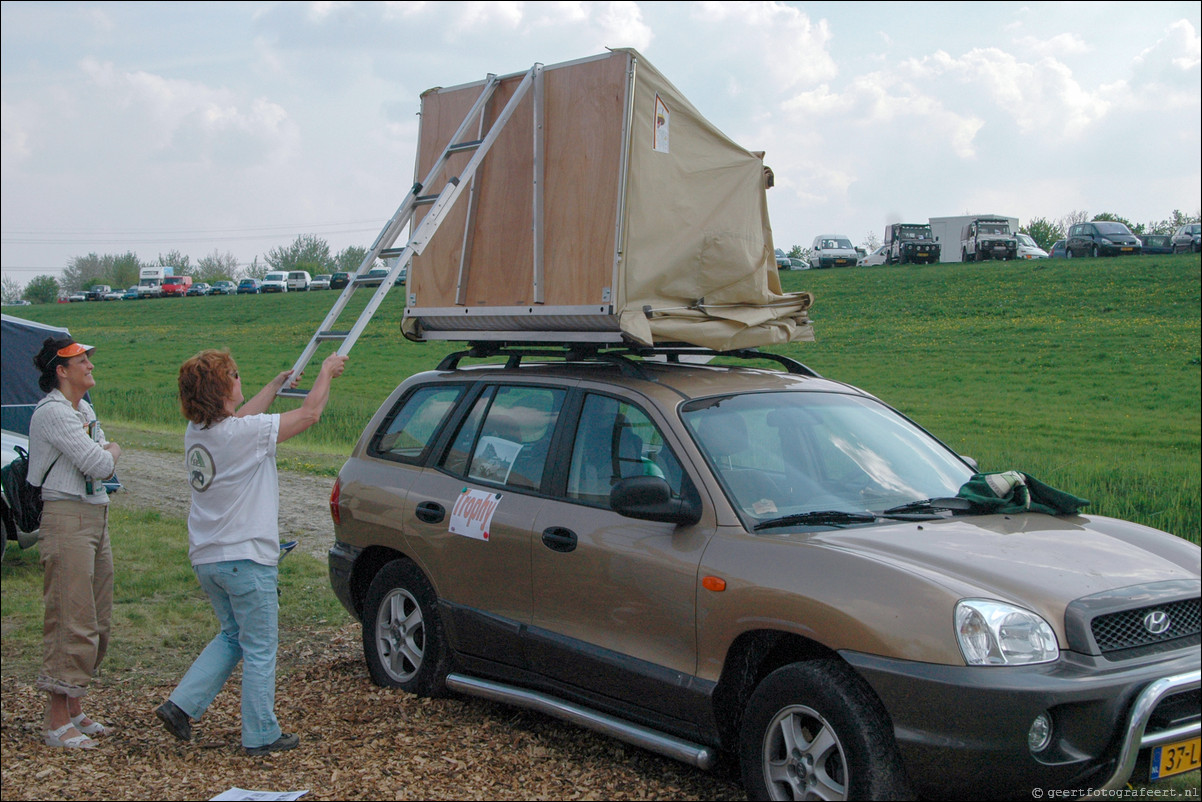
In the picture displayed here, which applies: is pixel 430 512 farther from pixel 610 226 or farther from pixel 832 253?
pixel 832 253

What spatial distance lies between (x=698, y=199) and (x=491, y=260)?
4.17ft

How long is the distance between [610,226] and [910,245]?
4490cm

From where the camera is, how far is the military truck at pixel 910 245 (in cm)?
4753

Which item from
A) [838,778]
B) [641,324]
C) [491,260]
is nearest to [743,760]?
[838,778]

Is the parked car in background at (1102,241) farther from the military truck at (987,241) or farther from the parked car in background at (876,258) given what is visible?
the parked car in background at (876,258)

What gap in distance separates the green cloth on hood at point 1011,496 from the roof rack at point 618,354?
44.5 inches

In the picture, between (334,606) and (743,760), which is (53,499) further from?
(743,760)

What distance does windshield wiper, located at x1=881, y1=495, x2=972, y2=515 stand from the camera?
15.2 feet

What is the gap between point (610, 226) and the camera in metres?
5.43

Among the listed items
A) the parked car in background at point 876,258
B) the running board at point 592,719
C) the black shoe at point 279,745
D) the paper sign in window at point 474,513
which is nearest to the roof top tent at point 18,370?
the black shoe at point 279,745

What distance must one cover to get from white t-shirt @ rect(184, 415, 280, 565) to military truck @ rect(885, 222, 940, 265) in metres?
45.0

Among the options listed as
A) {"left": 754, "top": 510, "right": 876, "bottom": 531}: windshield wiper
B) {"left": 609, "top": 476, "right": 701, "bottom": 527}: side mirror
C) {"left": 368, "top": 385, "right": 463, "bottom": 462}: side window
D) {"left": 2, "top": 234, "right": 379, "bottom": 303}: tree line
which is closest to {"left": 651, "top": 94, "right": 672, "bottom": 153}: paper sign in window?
{"left": 368, "top": 385, "right": 463, "bottom": 462}: side window

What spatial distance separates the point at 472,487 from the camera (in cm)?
569

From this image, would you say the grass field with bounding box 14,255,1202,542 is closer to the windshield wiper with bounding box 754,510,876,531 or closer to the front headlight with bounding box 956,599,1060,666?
the windshield wiper with bounding box 754,510,876,531
